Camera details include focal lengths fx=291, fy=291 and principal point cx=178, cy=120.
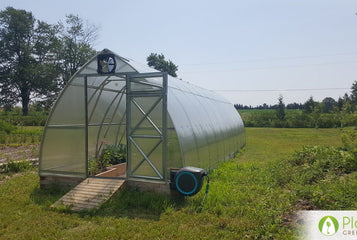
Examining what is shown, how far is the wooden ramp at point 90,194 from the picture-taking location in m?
6.62

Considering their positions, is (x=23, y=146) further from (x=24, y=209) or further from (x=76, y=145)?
(x=24, y=209)

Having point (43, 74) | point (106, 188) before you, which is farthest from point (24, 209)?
point (43, 74)

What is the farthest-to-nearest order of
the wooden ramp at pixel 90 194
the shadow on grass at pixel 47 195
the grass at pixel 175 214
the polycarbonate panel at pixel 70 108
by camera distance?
the polycarbonate panel at pixel 70 108 → the shadow on grass at pixel 47 195 → the wooden ramp at pixel 90 194 → the grass at pixel 175 214

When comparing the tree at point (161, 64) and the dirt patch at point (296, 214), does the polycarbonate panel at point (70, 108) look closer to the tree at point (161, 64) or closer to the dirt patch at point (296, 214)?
the dirt patch at point (296, 214)

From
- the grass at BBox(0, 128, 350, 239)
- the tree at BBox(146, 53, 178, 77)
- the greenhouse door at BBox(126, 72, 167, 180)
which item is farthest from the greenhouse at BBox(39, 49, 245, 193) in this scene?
the tree at BBox(146, 53, 178, 77)

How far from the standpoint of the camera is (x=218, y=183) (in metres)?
7.98

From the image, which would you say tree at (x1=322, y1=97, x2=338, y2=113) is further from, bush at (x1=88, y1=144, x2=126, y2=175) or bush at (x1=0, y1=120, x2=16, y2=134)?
bush at (x1=0, y1=120, x2=16, y2=134)

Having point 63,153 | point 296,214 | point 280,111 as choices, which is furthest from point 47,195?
point 280,111

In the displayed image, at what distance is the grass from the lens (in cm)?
519

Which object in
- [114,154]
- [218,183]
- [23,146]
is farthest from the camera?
[23,146]

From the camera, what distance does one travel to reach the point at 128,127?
7.55 meters

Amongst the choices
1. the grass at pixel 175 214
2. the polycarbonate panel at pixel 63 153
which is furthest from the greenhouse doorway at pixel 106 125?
the grass at pixel 175 214

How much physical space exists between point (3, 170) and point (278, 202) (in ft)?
30.2

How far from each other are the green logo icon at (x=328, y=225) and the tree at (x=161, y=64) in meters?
47.7
